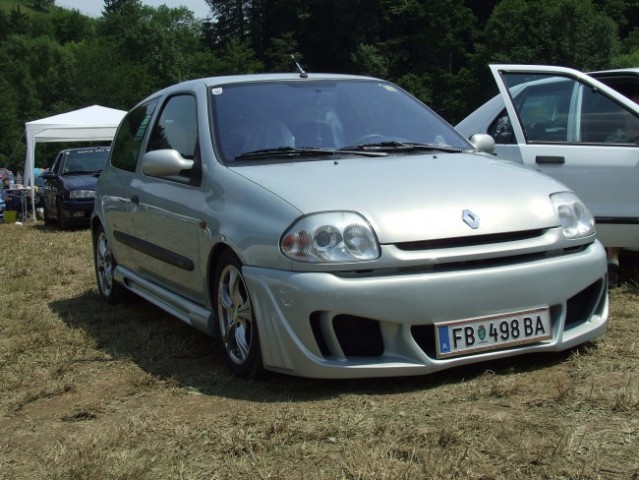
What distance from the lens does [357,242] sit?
354 centimetres

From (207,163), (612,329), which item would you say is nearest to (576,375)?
(612,329)

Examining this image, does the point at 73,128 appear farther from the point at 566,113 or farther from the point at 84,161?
the point at 566,113

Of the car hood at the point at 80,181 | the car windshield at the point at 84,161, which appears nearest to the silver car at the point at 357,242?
the car hood at the point at 80,181

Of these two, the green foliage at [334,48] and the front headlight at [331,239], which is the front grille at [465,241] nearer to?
the front headlight at [331,239]

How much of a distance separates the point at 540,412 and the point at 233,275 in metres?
1.53

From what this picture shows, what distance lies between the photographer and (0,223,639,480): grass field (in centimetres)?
280

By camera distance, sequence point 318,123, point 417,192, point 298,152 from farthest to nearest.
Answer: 1. point 318,123
2. point 298,152
3. point 417,192

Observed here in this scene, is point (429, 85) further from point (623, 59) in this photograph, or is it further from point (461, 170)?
point (461, 170)

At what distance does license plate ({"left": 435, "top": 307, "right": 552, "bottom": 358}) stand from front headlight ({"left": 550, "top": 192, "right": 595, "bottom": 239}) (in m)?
0.43

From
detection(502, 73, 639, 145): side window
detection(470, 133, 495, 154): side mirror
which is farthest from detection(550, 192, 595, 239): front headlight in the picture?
detection(502, 73, 639, 145): side window

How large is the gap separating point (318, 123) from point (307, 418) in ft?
6.19

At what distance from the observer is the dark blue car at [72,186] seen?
15.4 meters

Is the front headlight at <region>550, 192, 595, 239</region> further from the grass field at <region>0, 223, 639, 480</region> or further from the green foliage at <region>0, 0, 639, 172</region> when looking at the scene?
the green foliage at <region>0, 0, 639, 172</region>

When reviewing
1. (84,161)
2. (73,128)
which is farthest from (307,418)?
(73,128)
